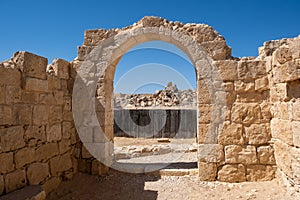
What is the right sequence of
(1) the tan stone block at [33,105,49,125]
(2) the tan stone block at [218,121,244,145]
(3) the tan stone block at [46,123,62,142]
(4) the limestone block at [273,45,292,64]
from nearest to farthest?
(4) the limestone block at [273,45,292,64] → (1) the tan stone block at [33,105,49,125] → (3) the tan stone block at [46,123,62,142] → (2) the tan stone block at [218,121,244,145]

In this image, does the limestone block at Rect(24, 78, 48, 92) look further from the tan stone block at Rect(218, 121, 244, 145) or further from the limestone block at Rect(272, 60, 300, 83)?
the limestone block at Rect(272, 60, 300, 83)

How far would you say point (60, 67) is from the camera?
15.1 ft

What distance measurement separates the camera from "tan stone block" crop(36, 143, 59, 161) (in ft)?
12.5

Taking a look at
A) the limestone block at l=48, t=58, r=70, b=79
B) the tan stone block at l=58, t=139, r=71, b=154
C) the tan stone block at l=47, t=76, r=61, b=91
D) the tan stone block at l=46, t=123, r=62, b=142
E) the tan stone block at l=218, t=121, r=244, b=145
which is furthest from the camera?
the limestone block at l=48, t=58, r=70, b=79

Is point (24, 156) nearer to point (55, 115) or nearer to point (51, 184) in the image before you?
point (51, 184)

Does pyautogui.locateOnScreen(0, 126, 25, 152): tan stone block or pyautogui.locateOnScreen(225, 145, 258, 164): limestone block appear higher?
pyautogui.locateOnScreen(0, 126, 25, 152): tan stone block

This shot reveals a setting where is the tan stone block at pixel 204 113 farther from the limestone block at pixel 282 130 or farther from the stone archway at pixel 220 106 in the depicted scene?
the limestone block at pixel 282 130

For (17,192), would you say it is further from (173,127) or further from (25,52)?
(173,127)

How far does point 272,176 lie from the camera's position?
4.15m

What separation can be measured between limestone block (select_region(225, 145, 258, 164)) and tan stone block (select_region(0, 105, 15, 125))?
11.7 ft

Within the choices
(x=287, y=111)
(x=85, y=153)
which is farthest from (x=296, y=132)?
(x=85, y=153)

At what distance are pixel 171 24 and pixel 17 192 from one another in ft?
12.8

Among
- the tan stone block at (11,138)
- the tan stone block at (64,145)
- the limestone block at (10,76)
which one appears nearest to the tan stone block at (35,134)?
the tan stone block at (11,138)

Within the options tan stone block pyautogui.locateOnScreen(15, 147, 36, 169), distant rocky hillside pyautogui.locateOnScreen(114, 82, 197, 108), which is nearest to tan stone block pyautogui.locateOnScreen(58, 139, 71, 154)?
tan stone block pyautogui.locateOnScreen(15, 147, 36, 169)
